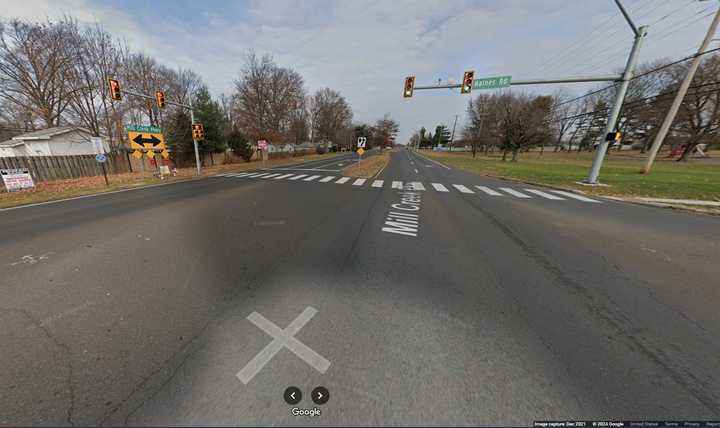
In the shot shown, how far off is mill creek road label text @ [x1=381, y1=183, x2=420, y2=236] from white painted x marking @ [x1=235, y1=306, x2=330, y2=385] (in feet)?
10.1

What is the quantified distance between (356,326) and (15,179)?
56.9ft

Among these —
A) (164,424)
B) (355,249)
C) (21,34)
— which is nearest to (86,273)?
(164,424)

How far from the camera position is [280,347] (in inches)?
83.7

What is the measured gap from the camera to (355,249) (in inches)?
167

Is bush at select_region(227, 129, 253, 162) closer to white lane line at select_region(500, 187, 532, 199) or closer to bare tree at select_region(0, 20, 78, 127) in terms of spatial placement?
bare tree at select_region(0, 20, 78, 127)

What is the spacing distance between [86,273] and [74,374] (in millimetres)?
2406

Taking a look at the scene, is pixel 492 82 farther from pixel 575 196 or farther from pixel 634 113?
pixel 634 113

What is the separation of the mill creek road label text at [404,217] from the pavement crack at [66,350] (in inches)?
178

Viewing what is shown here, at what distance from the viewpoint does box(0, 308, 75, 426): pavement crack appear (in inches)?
61.2

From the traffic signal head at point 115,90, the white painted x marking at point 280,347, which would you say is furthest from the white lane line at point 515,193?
the traffic signal head at point 115,90

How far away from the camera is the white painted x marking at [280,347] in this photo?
75.0 inches

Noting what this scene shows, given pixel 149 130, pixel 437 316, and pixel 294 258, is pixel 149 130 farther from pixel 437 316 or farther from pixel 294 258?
pixel 437 316

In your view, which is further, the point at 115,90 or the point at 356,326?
the point at 115,90

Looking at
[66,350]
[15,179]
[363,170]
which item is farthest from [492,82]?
[15,179]
